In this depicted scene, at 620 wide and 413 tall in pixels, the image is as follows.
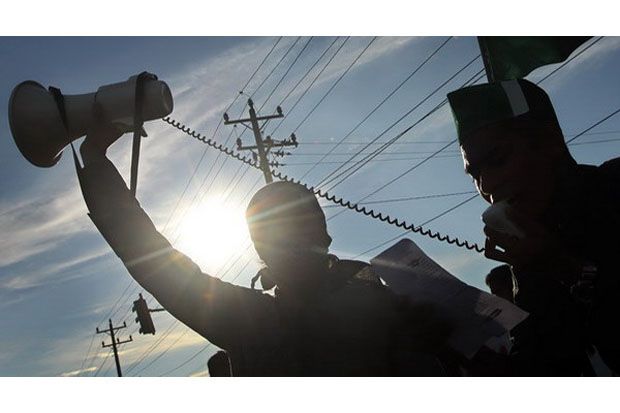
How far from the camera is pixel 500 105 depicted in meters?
1.66

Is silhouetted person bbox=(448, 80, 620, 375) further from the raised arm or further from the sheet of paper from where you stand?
the raised arm

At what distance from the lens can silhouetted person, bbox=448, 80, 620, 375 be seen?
1385 mm

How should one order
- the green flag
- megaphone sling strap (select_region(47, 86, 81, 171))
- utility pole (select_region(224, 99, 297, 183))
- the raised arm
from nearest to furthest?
the raised arm < megaphone sling strap (select_region(47, 86, 81, 171)) < the green flag < utility pole (select_region(224, 99, 297, 183))

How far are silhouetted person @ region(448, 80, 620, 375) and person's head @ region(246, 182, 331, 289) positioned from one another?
1.67 ft

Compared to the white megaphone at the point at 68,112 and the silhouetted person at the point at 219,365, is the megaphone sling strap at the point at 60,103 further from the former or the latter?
the silhouetted person at the point at 219,365

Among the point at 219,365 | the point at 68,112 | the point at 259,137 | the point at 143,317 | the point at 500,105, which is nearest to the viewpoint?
the point at 68,112

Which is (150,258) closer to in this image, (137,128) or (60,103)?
(137,128)

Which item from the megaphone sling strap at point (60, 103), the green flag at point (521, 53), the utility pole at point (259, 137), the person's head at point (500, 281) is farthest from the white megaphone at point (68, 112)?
the utility pole at point (259, 137)

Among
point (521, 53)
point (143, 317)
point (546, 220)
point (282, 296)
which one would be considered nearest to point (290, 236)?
point (282, 296)

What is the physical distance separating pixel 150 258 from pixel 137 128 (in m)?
0.35

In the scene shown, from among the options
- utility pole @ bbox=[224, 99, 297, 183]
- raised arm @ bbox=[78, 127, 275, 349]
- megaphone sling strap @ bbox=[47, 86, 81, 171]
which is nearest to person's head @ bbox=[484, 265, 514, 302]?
raised arm @ bbox=[78, 127, 275, 349]
